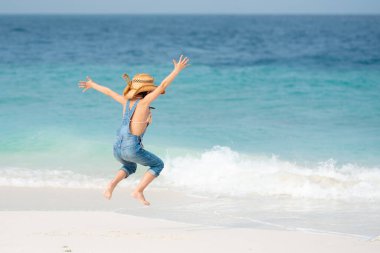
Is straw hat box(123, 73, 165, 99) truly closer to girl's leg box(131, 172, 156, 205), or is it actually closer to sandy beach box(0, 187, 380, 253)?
girl's leg box(131, 172, 156, 205)

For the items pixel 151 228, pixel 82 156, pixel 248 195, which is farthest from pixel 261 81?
pixel 151 228

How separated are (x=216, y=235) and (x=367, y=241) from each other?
143 centimetres

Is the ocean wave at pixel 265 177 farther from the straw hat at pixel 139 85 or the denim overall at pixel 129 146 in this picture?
the straw hat at pixel 139 85

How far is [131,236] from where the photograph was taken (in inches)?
274

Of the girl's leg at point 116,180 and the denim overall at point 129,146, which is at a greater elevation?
the denim overall at point 129,146

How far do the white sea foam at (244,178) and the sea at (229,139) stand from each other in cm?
2

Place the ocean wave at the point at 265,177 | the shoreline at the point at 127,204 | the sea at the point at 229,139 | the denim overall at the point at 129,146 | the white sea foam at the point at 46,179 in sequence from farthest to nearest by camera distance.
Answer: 1. the white sea foam at the point at 46,179
2. the ocean wave at the point at 265,177
3. the sea at the point at 229,139
4. the shoreline at the point at 127,204
5. the denim overall at the point at 129,146

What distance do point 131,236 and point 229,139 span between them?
287 inches

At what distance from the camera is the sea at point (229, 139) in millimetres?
9219

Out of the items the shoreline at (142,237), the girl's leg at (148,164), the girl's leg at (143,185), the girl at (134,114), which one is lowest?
the shoreline at (142,237)

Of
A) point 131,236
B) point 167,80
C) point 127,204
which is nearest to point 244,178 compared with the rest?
point 127,204

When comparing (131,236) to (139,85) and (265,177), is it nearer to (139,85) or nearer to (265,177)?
(139,85)

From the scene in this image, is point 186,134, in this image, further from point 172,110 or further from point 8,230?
point 8,230

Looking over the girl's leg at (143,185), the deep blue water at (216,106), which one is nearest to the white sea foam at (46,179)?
the deep blue water at (216,106)
